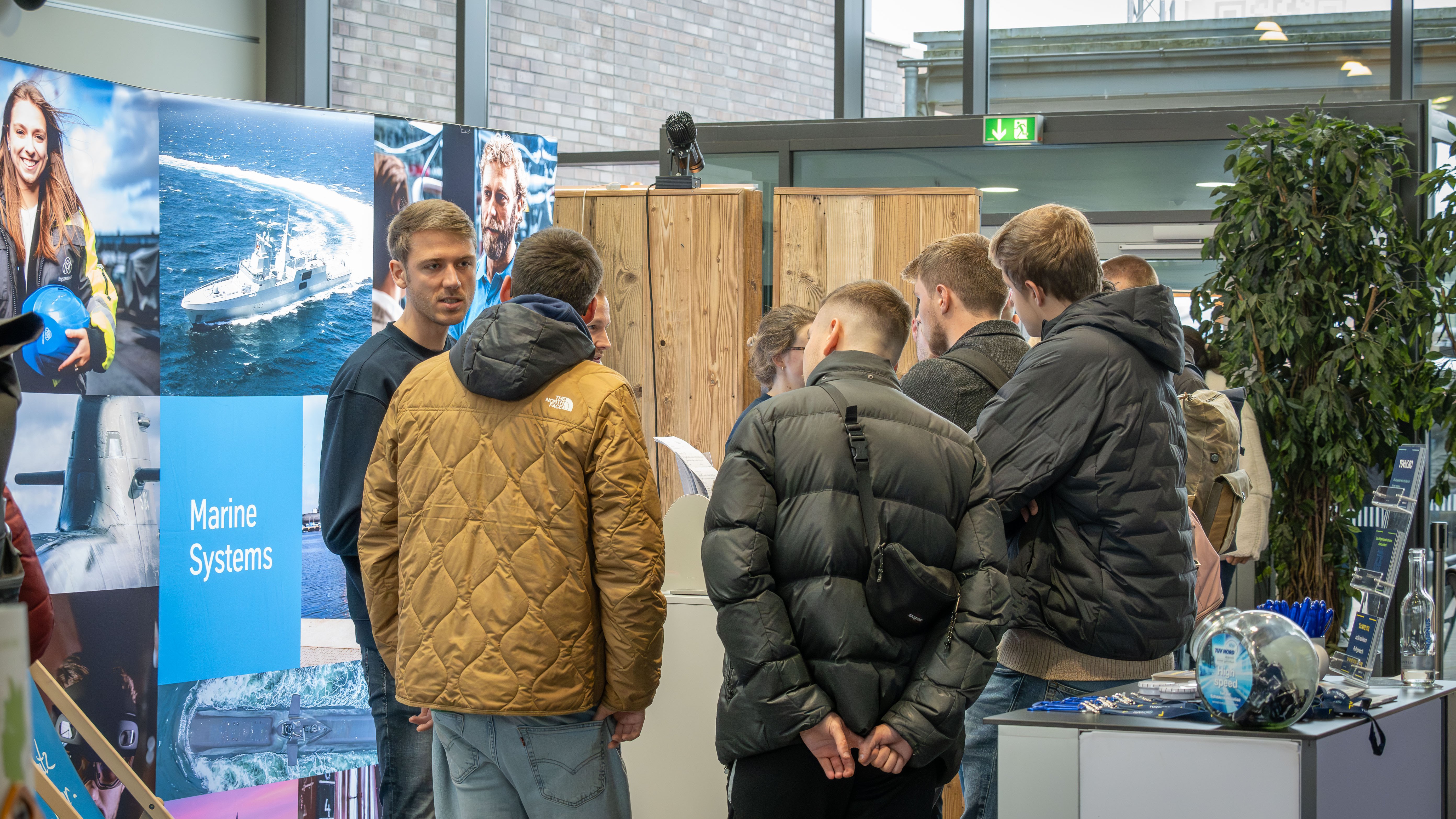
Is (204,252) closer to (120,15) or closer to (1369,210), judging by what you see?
(120,15)

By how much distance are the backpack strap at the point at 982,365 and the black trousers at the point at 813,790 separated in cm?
91

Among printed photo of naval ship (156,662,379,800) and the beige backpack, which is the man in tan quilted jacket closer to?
printed photo of naval ship (156,662,379,800)

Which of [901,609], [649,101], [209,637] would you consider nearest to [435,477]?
[901,609]

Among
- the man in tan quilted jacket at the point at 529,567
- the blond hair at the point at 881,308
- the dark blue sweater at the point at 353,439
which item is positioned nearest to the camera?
the man in tan quilted jacket at the point at 529,567

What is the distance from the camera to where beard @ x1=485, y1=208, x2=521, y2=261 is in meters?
4.32

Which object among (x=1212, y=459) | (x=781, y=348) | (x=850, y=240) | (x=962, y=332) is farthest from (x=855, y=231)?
(x=962, y=332)

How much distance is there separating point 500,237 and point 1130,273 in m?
2.26

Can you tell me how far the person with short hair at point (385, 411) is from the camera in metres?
2.49

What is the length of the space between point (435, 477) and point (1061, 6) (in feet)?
18.4

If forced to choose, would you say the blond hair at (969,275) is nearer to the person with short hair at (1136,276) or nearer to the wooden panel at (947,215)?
the person with short hair at (1136,276)

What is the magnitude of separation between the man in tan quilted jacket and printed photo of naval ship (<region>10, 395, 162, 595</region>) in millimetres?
1776

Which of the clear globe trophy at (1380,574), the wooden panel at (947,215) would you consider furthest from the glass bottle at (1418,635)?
the wooden panel at (947,215)

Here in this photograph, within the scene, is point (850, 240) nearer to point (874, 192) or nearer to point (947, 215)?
point (874, 192)

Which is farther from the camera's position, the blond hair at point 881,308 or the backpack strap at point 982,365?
the backpack strap at point 982,365
